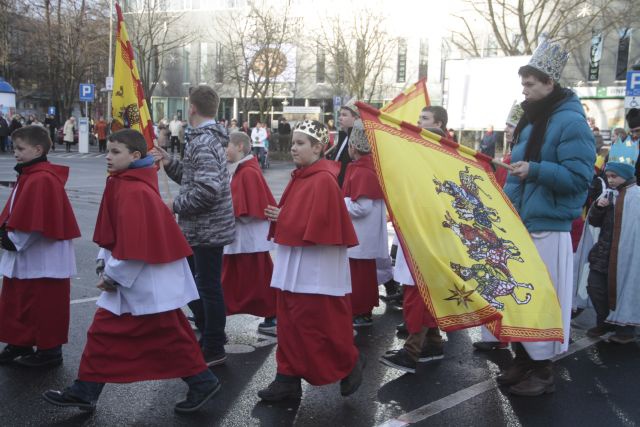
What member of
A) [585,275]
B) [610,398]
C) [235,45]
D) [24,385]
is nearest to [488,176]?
[610,398]

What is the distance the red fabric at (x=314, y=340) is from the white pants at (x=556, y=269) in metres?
1.29

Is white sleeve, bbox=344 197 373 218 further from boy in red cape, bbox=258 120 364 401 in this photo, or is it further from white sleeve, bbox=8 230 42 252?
white sleeve, bbox=8 230 42 252

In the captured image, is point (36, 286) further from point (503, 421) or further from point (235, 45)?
point (235, 45)

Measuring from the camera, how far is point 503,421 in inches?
172

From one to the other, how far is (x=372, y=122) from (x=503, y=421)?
6.76 feet

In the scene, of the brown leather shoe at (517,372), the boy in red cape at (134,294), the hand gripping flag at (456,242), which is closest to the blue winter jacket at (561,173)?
the hand gripping flag at (456,242)

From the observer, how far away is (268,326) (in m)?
6.29

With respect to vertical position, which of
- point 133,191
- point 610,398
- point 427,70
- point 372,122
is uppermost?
point 427,70

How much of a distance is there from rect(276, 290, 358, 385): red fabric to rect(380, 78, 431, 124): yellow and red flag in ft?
12.0

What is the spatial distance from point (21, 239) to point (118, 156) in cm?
116

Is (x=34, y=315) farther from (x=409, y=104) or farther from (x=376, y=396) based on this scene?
(x=409, y=104)

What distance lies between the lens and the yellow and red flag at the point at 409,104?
7688mm

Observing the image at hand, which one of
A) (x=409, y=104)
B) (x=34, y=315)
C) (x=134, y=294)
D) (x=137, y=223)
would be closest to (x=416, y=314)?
(x=134, y=294)

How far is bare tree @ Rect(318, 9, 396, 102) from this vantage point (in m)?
39.1
